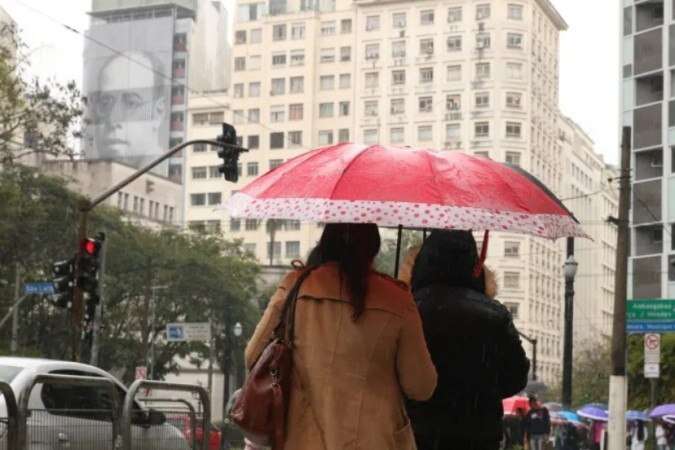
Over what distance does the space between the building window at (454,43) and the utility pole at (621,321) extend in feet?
333

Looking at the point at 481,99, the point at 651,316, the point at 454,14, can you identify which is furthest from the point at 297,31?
the point at 651,316

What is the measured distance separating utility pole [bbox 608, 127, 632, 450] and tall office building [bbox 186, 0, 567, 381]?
94.1m

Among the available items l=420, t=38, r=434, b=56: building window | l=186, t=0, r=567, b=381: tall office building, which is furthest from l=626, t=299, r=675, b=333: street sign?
l=420, t=38, r=434, b=56: building window

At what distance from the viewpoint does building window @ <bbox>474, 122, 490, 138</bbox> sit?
125 m

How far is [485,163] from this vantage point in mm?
6316

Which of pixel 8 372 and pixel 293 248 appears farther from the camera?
pixel 293 248

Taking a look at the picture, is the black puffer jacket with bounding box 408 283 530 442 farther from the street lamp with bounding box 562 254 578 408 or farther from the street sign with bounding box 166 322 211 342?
the street sign with bounding box 166 322 211 342

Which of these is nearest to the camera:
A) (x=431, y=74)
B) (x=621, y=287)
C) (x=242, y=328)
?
(x=621, y=287)

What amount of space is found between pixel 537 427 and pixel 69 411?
18609 mm

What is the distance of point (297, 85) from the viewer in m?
134

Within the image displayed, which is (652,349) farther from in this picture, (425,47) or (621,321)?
(425,47)

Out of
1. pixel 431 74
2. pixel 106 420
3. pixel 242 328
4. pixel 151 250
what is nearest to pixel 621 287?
pixel 106 420

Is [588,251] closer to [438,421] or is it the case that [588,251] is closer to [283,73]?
[283,73]

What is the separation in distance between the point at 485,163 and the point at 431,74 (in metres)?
124
